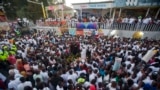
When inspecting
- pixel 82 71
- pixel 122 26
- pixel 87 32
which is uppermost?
pixel 82 71

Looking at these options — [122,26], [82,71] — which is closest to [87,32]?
[122,26]

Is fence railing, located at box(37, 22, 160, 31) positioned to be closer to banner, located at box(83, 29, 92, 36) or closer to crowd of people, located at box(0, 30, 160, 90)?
banner, located at box(83, 29, 92, 36)

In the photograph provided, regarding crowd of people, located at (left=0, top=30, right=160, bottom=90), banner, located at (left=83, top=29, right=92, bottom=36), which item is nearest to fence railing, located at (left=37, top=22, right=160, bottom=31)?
banner, located at (left=83, top=29, right=92, bottom=36)

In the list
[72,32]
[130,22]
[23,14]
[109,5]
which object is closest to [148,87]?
[130,22]

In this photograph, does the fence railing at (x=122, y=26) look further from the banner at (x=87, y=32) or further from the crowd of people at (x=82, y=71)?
the crowd of people at (x=82, y=71)

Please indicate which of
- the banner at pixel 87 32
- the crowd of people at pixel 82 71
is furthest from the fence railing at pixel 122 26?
the crowd of people at pixel 82 71

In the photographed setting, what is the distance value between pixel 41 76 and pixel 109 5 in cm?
1728

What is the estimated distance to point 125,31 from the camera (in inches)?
766

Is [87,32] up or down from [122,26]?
down

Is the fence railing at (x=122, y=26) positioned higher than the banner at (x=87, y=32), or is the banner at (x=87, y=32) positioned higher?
the fence railing at (x=122, y=26)

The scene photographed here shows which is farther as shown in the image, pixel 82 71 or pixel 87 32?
pixel 87 32

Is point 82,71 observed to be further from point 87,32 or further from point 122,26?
point 122,26

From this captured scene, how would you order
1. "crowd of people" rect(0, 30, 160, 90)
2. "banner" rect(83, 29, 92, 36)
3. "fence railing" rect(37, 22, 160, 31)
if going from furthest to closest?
"banner" rect(83, 29, 92, 36) → "fence railing" rect(37, 22, 160, 31) → "crowd of people" rect(0, 30, 160, 90)

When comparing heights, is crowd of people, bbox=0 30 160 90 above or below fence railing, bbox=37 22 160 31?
above
